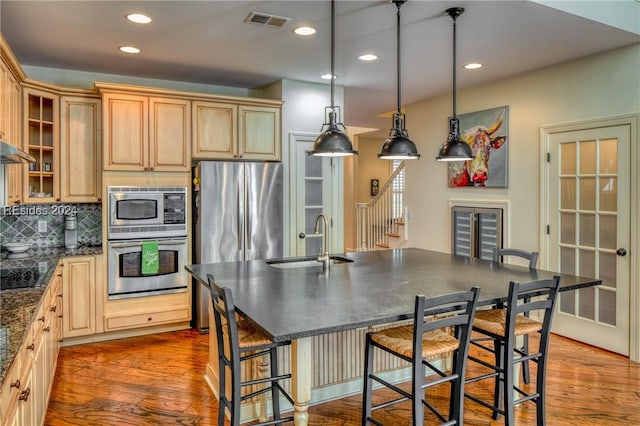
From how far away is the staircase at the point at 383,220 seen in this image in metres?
6.94

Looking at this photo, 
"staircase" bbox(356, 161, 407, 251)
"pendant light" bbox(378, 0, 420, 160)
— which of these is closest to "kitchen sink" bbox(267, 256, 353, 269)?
"pendant light" bbox(378, 0, 420, 160)

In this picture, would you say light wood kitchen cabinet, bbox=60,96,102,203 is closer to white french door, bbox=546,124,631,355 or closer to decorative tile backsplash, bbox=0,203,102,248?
decorative tile backsplash, bbox=0,203,102,248

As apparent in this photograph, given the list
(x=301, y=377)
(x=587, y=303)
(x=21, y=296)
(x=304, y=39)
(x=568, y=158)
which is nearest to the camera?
(x=301, y=377)

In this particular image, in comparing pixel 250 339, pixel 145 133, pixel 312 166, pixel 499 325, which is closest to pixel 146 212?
pixel 145 133

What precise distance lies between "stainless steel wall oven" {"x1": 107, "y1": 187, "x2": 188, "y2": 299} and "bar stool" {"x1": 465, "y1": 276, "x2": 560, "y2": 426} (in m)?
2.94

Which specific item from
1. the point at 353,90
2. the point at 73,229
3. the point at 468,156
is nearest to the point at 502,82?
the point at 353,90

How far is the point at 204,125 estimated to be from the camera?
459 cm

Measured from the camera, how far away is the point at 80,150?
14.1 feet

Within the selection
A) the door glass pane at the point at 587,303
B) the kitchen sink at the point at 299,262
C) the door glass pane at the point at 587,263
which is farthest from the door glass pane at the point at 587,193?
the kitchen sink at the point at 299,262

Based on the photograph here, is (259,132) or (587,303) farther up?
(259,132)

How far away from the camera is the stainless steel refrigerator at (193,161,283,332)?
4.46 meters

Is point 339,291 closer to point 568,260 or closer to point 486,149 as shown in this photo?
point 568,260

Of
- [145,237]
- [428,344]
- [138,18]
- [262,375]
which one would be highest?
[138,18]

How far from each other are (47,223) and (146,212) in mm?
1032
